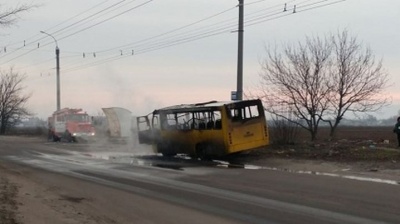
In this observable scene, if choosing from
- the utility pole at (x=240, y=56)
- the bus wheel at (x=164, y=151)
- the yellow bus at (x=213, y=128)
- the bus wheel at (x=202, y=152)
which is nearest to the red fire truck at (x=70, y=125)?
the bus wheel at (x=164, y=151)

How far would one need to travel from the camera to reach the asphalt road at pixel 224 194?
1003cm

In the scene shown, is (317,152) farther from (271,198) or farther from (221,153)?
(271,198)

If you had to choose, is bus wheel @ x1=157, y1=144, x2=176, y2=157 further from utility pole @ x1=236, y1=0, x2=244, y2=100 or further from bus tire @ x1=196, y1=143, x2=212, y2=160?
utility pole @ x1=236, y1=0, x2=244, y2=100

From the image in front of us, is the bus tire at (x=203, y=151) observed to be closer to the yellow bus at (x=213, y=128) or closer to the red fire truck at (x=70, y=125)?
the yellow bus at (x=213, y=128)

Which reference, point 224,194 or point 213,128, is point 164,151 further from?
point 224,194

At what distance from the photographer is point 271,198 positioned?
12133 millimetres

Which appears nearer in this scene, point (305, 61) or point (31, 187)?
point (31, 187)

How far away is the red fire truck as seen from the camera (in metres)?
47.6

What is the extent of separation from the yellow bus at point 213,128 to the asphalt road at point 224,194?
2.62 meters

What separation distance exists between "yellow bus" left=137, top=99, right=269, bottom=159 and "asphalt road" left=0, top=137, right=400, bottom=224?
2.62 metres

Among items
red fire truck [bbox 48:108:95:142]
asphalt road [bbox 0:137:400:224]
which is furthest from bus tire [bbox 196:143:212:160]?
red fire truck [bbox 48:108:95:142]

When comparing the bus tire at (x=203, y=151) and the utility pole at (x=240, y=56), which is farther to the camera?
the utility pole at (x=240, y=56)

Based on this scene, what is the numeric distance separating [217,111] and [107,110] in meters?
18.8

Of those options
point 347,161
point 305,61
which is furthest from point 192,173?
point 305,61
